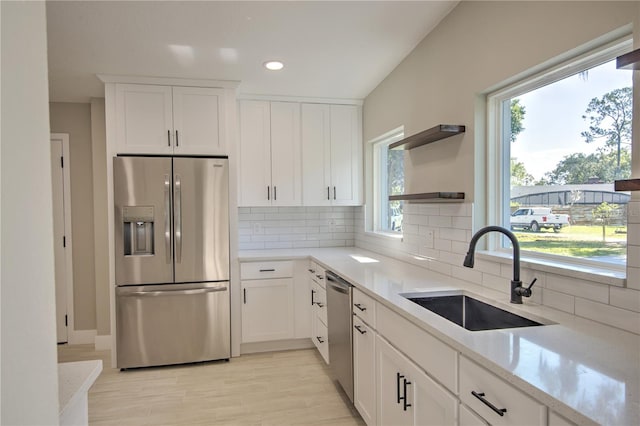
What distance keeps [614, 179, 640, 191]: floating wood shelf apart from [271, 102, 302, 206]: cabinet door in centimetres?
304

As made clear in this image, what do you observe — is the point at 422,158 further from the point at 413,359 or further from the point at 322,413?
the point at 322,413

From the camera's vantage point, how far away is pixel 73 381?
102cm

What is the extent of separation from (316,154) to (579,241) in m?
2.74

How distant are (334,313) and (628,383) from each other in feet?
6.50

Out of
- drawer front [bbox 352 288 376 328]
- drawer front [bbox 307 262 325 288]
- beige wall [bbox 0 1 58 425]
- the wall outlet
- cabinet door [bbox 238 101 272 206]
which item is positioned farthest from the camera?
the wall outlet

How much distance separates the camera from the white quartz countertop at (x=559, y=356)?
2.94 feet

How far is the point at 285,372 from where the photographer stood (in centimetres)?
328

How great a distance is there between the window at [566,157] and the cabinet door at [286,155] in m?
2.17

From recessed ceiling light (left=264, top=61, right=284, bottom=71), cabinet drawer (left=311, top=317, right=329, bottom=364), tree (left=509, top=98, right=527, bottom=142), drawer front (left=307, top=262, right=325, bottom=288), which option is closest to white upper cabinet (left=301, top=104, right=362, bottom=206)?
drawer front (left=307, top=262, right=325, bottom=288)

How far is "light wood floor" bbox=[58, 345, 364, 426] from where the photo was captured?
2.58 metres

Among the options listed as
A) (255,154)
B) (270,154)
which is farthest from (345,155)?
(255,154)

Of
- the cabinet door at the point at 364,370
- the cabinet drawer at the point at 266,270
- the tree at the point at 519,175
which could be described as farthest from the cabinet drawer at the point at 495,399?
the cabinet drawer at the point at 266,270

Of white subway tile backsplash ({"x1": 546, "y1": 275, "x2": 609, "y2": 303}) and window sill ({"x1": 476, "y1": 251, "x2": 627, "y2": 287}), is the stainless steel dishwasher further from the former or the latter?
white subway tile backsplash ({"x1": 546, "y1": 275, "x2": 609, "y2": 303})

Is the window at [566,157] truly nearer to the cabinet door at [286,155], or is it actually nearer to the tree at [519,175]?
the tree at [519,175]
